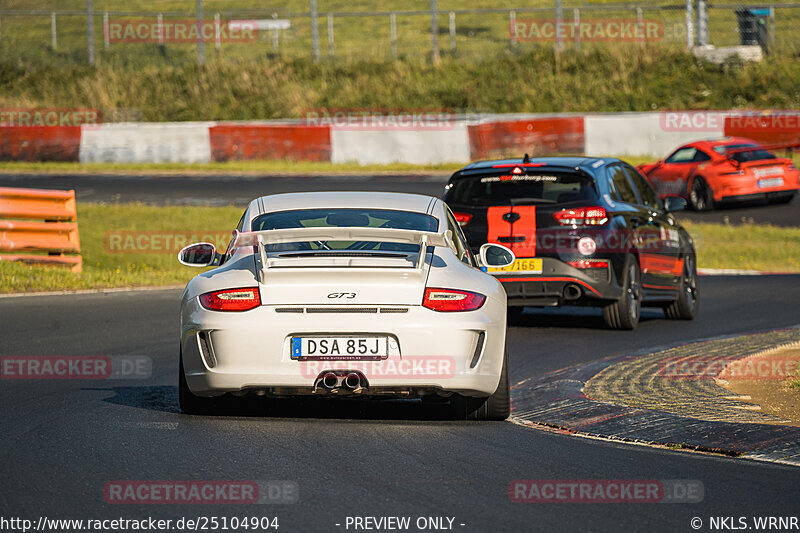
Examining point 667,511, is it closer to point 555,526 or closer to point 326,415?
point 555,526

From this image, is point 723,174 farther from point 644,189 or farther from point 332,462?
point 332,462

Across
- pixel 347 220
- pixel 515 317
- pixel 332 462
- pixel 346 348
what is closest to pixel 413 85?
pixel 515 317

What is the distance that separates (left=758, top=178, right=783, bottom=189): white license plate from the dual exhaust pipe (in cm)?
1970

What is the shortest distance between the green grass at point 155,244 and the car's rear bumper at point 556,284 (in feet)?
20.6

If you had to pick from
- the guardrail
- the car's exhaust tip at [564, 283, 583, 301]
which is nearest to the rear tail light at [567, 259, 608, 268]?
the car's exhaust tip at [564, 283, 583, 301]

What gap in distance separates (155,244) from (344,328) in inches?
596

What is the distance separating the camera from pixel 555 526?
17.5ft

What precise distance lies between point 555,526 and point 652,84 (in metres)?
37.2

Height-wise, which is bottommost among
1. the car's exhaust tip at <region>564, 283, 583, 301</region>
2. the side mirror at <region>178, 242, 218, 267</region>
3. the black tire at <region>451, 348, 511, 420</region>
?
the car's exhaust tip at <region>564, 283, 583, 301</region>

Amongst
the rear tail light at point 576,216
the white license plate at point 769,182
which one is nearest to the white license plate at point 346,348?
the rear tail light at point 576,216

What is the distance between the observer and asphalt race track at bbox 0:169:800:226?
25.7 meters

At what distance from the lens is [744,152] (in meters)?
26.0

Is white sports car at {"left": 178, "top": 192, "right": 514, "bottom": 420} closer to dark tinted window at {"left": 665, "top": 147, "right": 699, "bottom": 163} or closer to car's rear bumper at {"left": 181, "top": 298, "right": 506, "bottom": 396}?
car's rear bumper at {"left": 181, "top": 298, "right": 506, "bottom": 396}

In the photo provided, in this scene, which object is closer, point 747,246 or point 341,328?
point 341,328
